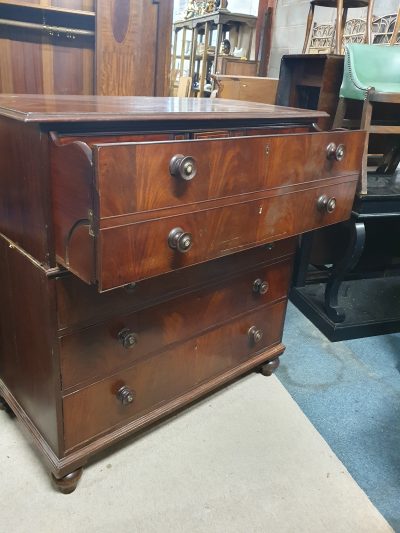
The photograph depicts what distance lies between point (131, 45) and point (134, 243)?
1466 mm

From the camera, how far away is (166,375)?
4.23 ft

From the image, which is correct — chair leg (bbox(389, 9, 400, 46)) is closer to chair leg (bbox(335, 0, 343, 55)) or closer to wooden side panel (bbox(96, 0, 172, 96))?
chair leg (bbox(335, 0, 343, 55))

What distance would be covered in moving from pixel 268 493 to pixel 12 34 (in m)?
1.96

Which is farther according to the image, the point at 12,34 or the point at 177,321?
the point at 12,34

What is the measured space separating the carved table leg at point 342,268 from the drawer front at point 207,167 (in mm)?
641

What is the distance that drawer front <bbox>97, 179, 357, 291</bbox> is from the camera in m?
0.78

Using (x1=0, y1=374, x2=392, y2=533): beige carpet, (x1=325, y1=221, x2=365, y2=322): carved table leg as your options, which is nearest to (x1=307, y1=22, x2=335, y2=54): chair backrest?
(x1=325, y1=221, x2=365, y2=322): carved table leg

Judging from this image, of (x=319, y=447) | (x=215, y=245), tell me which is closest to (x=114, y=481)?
(x=319, y=447)

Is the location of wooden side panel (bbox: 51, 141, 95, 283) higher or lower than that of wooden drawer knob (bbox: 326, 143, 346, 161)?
lower

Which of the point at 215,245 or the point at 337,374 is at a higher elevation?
the point at 215,245

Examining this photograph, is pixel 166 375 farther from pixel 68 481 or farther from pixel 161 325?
pixel 68 481

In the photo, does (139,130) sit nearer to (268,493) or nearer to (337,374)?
(268,493)

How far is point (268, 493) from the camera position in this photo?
122 cm

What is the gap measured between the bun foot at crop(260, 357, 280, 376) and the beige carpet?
203mm
